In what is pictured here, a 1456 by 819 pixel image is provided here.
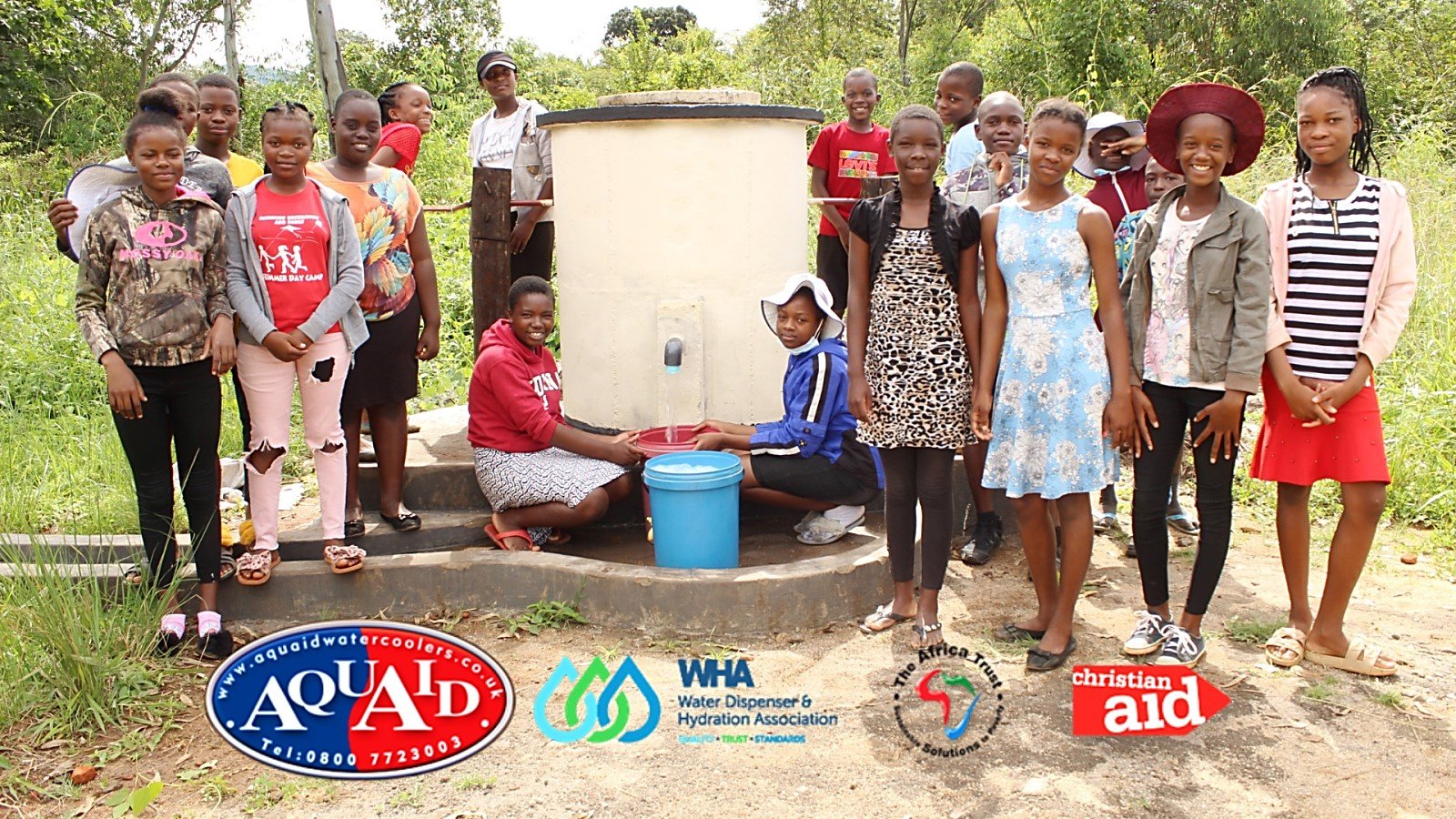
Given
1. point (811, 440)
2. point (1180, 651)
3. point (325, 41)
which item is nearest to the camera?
point (1180, 651)

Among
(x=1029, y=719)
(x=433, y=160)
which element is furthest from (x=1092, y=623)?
(x=433, y=160)

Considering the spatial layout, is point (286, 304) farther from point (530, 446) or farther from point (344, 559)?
point (530, 446)

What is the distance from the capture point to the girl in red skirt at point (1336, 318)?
3.09 m

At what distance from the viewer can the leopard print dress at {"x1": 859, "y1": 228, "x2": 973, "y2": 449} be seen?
10.9 ft

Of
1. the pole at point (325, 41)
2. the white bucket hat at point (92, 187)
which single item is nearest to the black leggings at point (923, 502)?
the white bucket hat at point (92, 187)

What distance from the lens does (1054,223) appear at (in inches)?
124

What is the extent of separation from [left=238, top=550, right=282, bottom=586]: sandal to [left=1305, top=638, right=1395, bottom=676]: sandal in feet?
10.5

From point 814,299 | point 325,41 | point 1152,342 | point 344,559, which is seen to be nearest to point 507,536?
point 344,559

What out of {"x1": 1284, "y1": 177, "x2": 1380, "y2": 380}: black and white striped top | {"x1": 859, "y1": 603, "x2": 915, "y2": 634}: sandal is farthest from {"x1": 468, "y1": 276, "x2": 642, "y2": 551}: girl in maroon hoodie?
{"x1": 1284, "y1": 177, "x2": 1380, "y2": 380}: black and white striped top

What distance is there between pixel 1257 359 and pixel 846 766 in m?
1.51

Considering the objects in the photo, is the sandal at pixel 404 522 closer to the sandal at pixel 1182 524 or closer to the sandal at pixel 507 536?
the sandal at pixel 507 536

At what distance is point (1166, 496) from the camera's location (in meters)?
3.27

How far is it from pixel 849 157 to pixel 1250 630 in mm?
2933

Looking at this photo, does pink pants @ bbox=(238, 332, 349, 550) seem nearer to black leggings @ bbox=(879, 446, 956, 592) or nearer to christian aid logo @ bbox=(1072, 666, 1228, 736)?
black leggings @ bbox=(879, 446, 956, 592)
